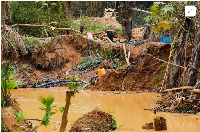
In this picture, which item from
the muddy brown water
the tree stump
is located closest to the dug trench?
the muddy brown water

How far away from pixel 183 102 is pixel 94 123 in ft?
9.22

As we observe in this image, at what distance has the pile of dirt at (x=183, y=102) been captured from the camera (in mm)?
6652

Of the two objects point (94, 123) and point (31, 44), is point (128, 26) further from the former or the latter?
point (94, 123)

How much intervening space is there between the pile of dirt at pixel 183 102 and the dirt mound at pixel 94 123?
2307 millimetres

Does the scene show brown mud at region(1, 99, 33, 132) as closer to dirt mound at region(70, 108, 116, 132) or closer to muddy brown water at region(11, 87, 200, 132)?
dirt mound at region(70, 108, 116, 132)

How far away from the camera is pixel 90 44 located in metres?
16.0

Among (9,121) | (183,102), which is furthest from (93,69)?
(9,121)

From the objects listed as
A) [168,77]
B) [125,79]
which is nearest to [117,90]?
[125,79]

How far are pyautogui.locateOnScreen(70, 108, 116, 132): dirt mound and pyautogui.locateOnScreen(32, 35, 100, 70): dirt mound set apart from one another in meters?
9.85

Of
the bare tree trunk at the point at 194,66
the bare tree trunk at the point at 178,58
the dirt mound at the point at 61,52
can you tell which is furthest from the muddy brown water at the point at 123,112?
the dirt mound at the point at 61,52

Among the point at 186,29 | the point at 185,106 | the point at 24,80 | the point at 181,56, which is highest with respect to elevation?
the point at 186,29

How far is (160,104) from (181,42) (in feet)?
5.84

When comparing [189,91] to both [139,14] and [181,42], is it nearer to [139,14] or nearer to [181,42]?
[181,42]

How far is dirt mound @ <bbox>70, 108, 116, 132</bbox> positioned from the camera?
4.75m
